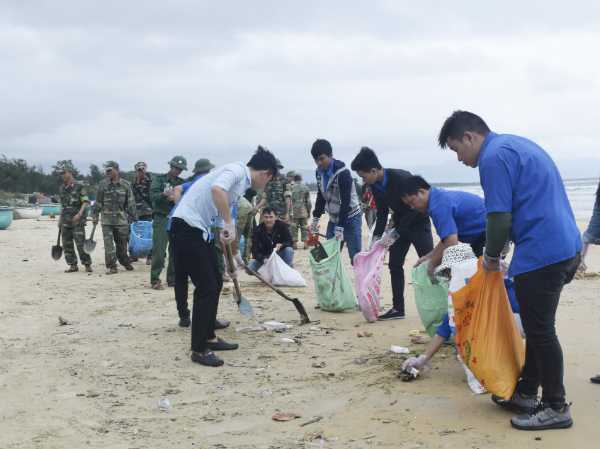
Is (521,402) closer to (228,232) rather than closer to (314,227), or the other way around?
(228,232)

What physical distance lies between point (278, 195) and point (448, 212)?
7574mm

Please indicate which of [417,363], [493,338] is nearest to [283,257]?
[417,363]

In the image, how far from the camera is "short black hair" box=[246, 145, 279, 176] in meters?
4.62

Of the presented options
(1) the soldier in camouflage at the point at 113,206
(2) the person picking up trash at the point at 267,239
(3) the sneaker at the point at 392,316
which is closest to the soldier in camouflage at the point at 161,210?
(2) the person picking up trash at the point at 267,239

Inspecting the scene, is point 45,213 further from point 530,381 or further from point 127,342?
point 530,381

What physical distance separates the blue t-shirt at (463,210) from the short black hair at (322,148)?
6.48 feet

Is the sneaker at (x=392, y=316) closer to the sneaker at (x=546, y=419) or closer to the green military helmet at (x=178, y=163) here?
the sneaker at (x=546, y=419)

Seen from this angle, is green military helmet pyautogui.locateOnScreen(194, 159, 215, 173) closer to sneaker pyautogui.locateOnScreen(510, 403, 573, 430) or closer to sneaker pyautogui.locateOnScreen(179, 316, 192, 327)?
sneaker pyautogui.locateOnScreen(179, 316, 192, 327)

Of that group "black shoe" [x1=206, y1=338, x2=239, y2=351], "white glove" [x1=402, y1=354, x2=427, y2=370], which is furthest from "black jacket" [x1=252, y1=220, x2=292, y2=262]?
"white glove" [x1=402, y1=354, x2=427, y2=370]

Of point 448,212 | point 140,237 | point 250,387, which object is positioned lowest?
point 250,387

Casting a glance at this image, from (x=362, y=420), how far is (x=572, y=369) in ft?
5.29

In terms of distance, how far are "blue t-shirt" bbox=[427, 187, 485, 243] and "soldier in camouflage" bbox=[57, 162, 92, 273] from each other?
665 cm

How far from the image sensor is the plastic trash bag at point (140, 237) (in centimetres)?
980

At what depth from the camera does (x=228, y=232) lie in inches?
180
